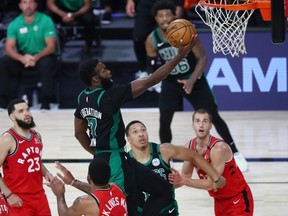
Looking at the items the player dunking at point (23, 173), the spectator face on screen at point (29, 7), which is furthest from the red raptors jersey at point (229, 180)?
the spectator face on screen at point (29, 7)

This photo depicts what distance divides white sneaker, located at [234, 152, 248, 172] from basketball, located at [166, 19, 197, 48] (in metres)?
2.60

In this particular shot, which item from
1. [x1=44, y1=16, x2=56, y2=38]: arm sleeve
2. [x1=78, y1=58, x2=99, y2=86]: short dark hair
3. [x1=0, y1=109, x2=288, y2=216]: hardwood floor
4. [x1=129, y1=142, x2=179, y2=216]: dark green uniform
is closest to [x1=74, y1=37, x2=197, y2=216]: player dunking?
[x1=78, y1=58, x2=99, y2=86]: short dark hair

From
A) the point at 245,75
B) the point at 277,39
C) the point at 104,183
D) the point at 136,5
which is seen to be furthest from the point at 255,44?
the point at 104,183

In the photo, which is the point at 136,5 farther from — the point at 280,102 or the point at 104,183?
the point at 104,183

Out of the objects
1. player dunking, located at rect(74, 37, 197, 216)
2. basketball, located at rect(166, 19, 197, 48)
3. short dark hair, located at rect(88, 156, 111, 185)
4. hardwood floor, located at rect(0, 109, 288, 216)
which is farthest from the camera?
hardwood floor, located at rect(0, 109, 288, 216)

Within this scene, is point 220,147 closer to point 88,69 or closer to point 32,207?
point 88,69

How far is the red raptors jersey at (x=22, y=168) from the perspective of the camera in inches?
273

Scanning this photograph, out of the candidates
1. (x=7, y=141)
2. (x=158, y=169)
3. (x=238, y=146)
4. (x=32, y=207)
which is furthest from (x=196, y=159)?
(x=238, y=146)

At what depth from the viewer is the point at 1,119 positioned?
36.1 feet

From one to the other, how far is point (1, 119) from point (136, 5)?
110 inches

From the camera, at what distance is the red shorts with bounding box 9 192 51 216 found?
22.6ft

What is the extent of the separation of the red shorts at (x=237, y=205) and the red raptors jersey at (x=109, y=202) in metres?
1.41

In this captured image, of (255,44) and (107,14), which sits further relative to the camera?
(107,14)

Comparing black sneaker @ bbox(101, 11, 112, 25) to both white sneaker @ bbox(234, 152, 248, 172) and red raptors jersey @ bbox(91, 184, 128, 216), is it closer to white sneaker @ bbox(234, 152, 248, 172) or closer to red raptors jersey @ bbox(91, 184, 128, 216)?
white sneaker @ bbox(234, 152, 248, 172)
